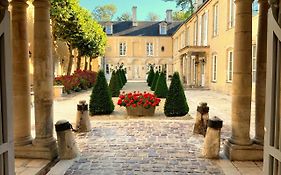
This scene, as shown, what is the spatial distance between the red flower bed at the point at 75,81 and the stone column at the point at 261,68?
14873 mm

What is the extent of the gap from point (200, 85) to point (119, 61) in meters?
25.4

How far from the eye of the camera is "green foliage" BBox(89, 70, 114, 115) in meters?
10.8

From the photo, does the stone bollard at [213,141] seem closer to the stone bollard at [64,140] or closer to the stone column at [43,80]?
the stone bollard at [64,140]

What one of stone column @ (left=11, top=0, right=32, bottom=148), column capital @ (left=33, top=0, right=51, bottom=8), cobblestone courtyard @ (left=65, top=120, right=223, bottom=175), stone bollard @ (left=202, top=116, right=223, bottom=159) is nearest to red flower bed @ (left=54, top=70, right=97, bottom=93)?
cobblestone courtyard @ (left=65, top=120, right=223, bottom=175)

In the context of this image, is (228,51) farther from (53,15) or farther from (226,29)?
(53,15)

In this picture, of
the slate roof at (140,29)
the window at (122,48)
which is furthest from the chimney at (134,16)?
the window at (122,48)

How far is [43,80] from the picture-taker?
5434 mm

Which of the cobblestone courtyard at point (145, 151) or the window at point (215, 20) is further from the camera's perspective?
the window at point (215, 20)

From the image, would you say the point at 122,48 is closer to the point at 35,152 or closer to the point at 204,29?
the point at 204,29

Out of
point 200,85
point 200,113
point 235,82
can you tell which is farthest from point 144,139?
point 200,85

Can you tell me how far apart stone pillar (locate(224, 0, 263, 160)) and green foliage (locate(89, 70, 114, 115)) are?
609 cm

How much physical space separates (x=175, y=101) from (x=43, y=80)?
19.9ft

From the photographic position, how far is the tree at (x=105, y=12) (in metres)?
61.6

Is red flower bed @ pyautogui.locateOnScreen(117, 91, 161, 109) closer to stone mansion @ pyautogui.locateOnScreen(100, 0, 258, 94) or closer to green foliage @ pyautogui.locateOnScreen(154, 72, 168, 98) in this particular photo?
stone mansion @ pyautogui.locateOnScreen(100, 0, 258, 94)
